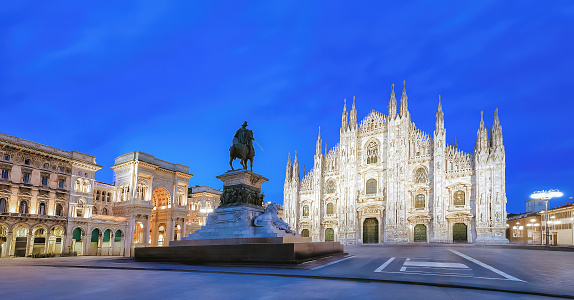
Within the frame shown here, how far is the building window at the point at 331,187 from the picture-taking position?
188 ft

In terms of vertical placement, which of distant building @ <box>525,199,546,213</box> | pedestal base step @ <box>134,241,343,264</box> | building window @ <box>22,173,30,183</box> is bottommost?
pedestal base step @ <box>134,241,343,264</box>

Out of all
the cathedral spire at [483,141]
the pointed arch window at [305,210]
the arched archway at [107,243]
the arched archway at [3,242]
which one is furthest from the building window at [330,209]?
the arched archway at [3,242]

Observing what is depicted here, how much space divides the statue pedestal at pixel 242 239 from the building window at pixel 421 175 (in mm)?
34513

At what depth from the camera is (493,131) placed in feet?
148

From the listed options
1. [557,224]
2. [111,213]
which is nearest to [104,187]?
[111,213]

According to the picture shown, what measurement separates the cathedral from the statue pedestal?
3289 centimetres

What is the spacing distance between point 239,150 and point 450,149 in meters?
38.8

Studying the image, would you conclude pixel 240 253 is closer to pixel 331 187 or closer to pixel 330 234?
pixel 330 234

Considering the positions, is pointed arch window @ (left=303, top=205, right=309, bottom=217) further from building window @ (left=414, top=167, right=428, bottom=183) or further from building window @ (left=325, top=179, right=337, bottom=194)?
building window @ (left=414, top=167, right=428, bottom=183)

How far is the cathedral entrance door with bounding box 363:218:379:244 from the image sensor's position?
5153 centimetres

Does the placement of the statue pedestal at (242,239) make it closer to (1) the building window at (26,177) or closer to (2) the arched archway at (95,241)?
(1) the building window at (26,177)

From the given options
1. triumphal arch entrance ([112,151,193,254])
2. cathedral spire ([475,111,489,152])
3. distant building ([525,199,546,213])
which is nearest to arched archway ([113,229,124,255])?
triumphal arch entrance ([112,151,193,254])

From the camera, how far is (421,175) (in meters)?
49.3

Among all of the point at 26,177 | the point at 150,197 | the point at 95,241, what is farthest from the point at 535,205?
the point at 26,177
